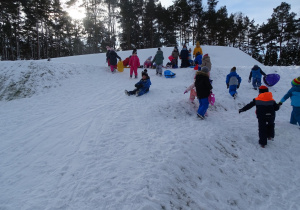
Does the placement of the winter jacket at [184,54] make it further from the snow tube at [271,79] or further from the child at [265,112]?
the child at [265,112]

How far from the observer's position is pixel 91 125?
Result: 16.8 feet

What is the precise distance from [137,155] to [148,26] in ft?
112

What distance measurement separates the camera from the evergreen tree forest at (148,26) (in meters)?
28.0

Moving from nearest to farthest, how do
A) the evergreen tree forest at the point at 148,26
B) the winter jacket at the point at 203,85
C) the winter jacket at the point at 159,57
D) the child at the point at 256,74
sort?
the winter jacket at the point at 203,85, the child at the point at 256,74, the winter jacket at the point at 159,57, the evergreen tree forest at the point at 148,26

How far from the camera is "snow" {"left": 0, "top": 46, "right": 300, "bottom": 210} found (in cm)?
280

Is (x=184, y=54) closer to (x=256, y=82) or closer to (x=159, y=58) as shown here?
(x=159, y=58)

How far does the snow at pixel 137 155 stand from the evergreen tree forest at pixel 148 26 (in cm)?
2717

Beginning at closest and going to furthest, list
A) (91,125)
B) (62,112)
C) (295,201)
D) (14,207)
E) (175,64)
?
(14,207) → (295,201) → (91,125) → (62,112) → (175,64)

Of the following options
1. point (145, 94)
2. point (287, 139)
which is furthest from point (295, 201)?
point (145, 94)

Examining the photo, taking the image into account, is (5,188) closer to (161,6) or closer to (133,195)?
(133,195)

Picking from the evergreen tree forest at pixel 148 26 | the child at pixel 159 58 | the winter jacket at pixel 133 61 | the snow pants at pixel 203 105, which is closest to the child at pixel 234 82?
the snow pants at pixel 203 105

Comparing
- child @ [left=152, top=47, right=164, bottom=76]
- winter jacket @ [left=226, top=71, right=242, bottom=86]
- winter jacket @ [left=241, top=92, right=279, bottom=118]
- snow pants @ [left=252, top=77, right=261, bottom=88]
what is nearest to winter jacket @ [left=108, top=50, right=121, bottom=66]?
child @ [left=152, top=47, right=164, bottom=76]

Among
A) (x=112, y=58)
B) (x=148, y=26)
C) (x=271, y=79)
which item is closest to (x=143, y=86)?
(x=112, y=58)

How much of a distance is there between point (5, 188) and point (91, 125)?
2501 mm
